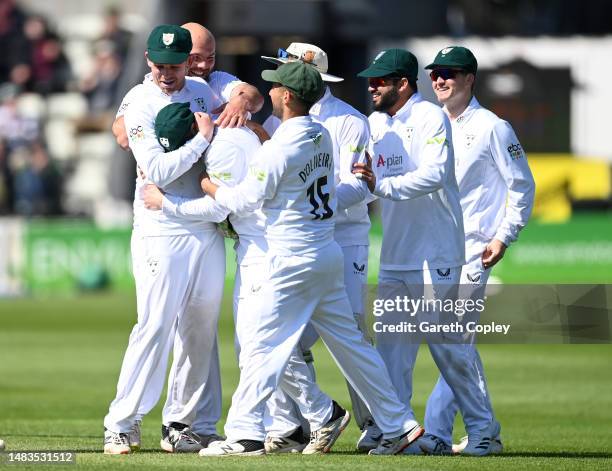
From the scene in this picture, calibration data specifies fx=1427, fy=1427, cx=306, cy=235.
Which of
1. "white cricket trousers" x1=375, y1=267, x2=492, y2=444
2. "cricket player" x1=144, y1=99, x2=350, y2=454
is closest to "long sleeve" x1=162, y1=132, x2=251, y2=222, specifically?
"cricket player" x1=144, y1=99, x2=350, y2=454

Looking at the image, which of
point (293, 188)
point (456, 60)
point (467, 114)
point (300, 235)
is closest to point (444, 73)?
point (456, 60)

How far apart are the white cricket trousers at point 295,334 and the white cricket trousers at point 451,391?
911mm

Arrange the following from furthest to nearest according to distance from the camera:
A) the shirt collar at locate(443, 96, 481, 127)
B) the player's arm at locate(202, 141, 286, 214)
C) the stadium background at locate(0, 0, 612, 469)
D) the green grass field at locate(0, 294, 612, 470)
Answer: the stadium background at locate(0, 0, 612, 469), the shirt collar at locate(443, 96, 481, 127), the green grass field at locate(0, 294, 612, 470), the player's arm at locate(202, 141, 286, 214)

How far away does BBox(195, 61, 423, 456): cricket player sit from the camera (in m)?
8.72

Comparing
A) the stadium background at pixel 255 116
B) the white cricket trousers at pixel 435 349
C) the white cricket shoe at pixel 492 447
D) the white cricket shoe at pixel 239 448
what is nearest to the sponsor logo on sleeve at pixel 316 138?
the white cricket trousers at pixel 435 349

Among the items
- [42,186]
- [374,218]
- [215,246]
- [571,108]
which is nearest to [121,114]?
[215,246]

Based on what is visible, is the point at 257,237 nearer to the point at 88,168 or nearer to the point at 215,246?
the point at 215,246

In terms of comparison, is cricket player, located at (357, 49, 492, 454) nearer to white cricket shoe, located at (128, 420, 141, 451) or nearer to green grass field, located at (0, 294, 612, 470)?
green grass field, located at (0, 294, 612, 470)

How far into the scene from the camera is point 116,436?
9.26 m

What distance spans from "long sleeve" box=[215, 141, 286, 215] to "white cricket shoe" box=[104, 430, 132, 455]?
170 centimetres

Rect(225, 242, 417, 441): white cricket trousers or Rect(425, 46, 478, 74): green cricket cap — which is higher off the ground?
Rect(425, 46, 478, 74): green cricket cap

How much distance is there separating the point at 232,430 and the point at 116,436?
2.81 ft

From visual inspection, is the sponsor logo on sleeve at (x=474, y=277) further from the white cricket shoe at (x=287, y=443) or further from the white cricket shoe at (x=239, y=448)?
the white cricket shoe at (x=239, y=448)

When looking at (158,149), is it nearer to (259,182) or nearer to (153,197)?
(153,197)
